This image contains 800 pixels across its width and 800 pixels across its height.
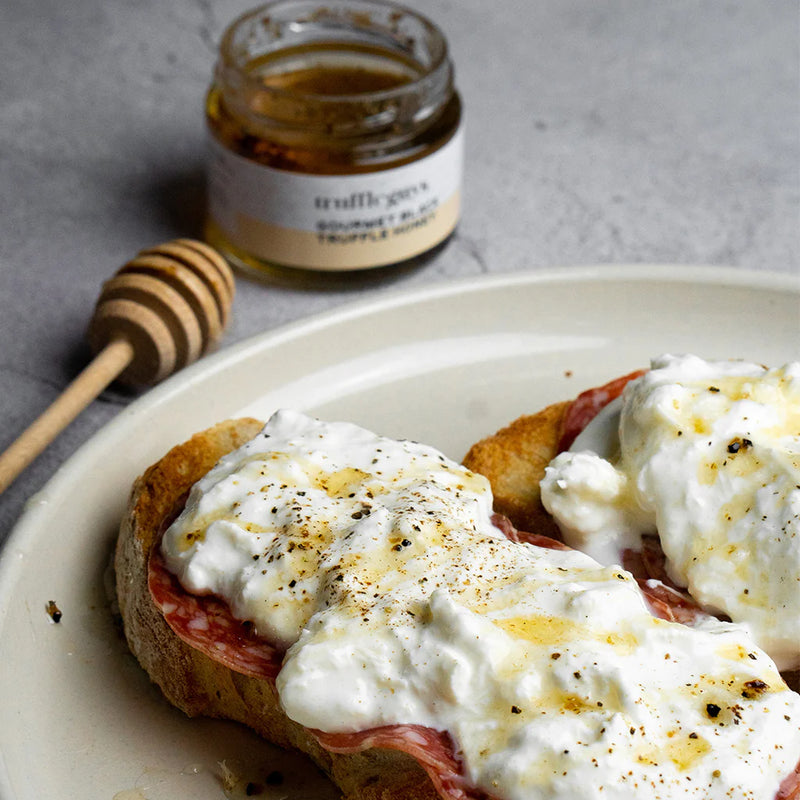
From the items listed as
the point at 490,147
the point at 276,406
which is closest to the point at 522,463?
the point at 276,406

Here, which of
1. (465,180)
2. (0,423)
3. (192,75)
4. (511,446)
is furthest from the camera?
(192,75)

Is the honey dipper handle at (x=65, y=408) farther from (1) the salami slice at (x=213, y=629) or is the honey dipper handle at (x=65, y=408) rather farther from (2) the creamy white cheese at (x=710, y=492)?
(2) the creamy white cheese at (x=710, y=492)

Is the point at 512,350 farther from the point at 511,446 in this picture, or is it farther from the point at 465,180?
the point at 465,180

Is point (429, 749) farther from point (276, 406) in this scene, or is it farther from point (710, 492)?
point (276, 406)

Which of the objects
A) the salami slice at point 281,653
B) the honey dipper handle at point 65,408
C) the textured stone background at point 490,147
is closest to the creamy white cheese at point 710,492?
the salami slice at point 281,653

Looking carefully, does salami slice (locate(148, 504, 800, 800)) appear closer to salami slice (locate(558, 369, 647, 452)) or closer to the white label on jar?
salami slice (locate(558, 369, 647, 452))

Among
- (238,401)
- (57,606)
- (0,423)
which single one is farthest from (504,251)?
(57,606)

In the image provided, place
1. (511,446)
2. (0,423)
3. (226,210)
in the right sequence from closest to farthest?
(511,446)
(0,423)
(226,210)
